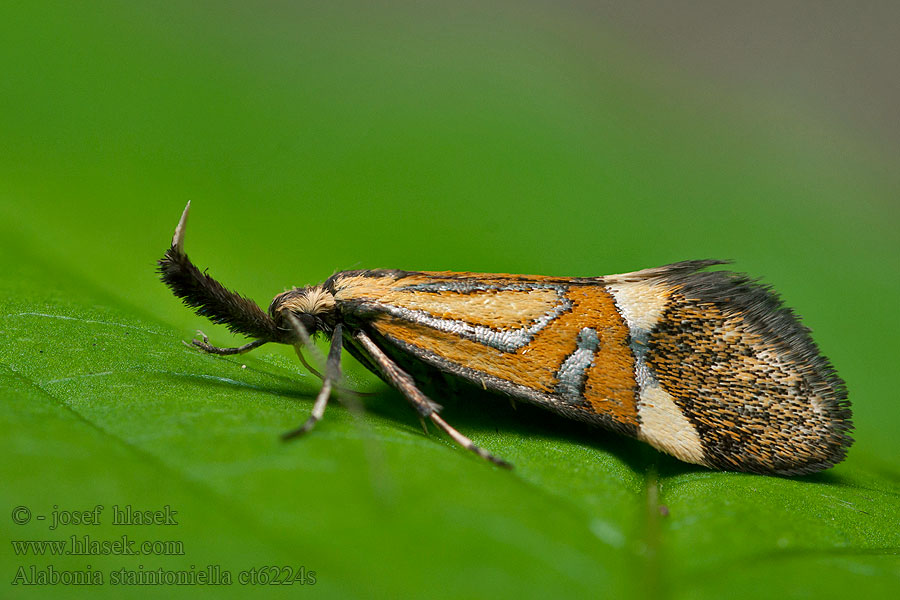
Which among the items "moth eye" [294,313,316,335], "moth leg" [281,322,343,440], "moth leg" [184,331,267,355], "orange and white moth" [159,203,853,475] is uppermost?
"orange and white moth" [159,203,853,475]

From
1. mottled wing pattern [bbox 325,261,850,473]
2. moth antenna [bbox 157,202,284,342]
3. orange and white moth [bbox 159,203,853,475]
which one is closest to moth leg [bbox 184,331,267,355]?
orange and white moth [bbox 159,203,853,475]

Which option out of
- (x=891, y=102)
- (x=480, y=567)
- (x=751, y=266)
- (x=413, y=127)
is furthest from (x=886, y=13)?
(x=480, y=567)

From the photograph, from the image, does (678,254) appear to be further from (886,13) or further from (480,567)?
(886,13)

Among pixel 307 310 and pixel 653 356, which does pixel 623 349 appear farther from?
pixel 307 310

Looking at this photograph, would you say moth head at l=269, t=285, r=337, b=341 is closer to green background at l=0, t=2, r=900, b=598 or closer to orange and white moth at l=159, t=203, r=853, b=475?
orange and white moth at l=159, t=203, r=853, b=475

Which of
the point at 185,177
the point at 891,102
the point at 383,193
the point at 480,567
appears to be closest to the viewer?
the point at 480,567

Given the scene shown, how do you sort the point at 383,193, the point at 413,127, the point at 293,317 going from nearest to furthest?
the point at 293,317 < the point at 383,193 < the point at 413,127

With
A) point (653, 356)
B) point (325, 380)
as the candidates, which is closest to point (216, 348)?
point (325, 380)
